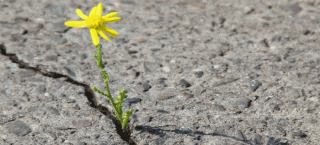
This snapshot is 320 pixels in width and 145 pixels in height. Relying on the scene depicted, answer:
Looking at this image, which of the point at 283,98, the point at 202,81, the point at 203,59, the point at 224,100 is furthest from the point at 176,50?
the point at 283,98

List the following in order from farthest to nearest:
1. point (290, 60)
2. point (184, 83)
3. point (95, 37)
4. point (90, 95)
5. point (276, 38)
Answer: point (276, 38)
point (290, 60)
point (184, 83)
point (90, 95)
point (95, 37)

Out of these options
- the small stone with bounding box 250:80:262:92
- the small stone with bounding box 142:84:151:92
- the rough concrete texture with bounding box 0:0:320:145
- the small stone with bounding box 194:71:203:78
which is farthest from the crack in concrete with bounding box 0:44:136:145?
the small stone with bounding box 250:80:262:92

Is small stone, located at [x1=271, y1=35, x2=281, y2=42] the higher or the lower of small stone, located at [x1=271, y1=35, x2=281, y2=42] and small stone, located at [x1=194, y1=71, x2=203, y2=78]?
the higher

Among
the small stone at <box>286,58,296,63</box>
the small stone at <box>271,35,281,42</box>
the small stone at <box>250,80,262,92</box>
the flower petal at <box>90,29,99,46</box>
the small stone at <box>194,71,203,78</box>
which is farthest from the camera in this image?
the small stone at <box>271,35,281,42</box>

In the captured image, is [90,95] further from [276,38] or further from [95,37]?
[276,38]

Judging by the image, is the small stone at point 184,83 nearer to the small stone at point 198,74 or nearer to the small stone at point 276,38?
the small stone at point 198,74

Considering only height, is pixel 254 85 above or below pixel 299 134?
Result: above

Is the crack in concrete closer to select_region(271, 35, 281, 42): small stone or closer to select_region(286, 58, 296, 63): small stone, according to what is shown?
select_region(286, 58, 296, 63): small stone

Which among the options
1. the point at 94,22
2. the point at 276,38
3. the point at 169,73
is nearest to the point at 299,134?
the point at 169,73
